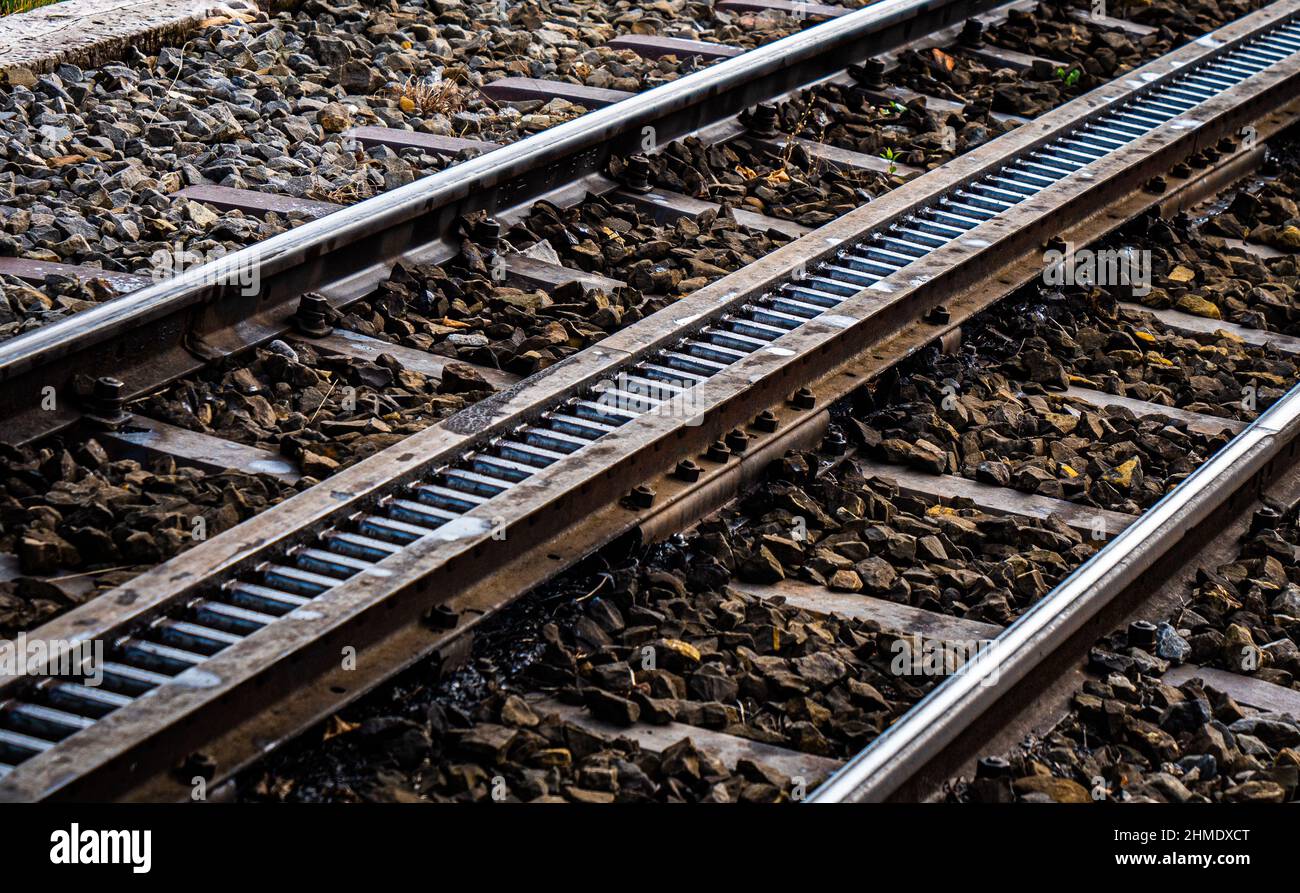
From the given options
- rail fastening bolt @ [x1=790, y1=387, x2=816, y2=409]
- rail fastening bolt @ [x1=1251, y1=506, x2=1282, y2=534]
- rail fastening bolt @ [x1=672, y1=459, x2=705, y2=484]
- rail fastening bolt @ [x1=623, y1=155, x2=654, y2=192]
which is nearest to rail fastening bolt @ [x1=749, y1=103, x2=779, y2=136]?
rail fastening bolt @ [x1=623, y1=155, x2=654, y2=192]

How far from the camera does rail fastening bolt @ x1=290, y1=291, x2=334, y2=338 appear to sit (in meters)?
6.59

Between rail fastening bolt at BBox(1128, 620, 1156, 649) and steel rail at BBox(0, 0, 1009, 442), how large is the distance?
2934 mm

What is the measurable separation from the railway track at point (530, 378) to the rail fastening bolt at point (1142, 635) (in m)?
0.23

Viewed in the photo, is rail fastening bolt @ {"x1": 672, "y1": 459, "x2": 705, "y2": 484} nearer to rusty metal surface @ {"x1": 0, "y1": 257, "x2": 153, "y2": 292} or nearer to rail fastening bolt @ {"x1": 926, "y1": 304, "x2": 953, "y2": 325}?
rail fastening bolt @ {"x1": 926, "y1": 304, "x2": 953, "y2": 325}

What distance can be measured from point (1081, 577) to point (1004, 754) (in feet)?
2.09

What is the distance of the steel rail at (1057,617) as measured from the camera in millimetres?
4332

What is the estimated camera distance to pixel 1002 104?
989cm

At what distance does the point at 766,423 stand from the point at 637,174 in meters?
2.32

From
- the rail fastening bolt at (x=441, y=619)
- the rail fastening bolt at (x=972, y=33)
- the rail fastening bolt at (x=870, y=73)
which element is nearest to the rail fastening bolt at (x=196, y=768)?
the rail fastening bolt at (x=441, y=619)

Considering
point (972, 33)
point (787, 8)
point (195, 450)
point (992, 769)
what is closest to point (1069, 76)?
point (972, 33)

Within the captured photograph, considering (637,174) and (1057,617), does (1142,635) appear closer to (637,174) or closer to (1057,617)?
(1057,617)

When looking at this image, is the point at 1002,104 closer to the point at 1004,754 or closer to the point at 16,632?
the point at 1004,754

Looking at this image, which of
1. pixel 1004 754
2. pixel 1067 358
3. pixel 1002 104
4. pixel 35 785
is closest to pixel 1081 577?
pixel 1004 754
